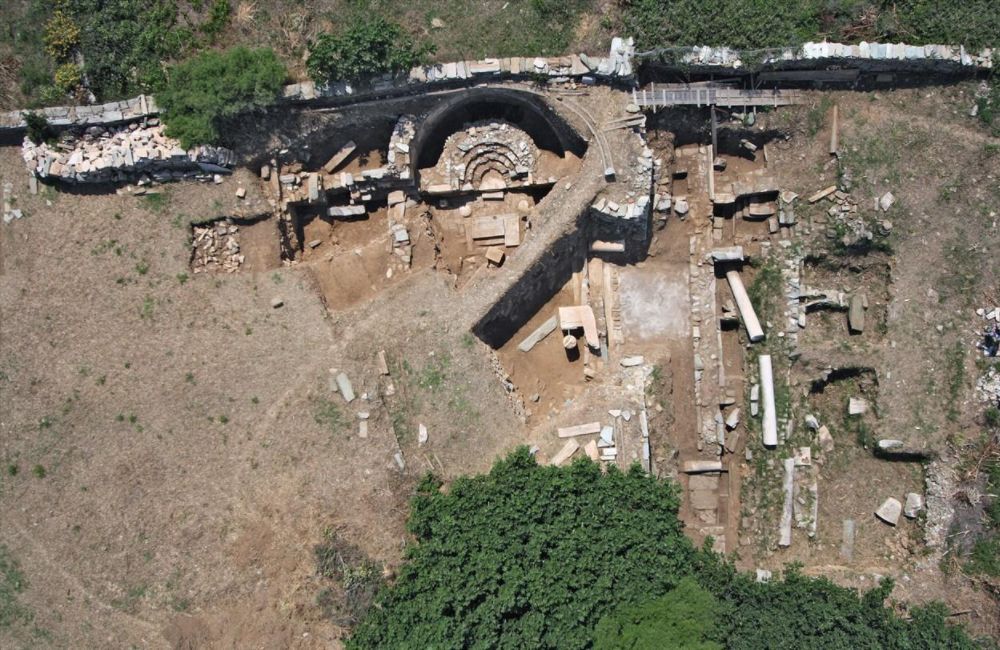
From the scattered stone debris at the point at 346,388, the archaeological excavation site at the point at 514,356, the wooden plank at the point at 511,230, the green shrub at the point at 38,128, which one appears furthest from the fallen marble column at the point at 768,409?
the green shrub at the point at 38,128

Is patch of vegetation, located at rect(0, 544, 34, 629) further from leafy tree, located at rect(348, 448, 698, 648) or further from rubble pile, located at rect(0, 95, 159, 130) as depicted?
rubble pile, located at rect(0, 95, 159, 130)

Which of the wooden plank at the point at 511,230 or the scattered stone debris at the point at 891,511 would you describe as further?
the wooden plank at the point at 511,230

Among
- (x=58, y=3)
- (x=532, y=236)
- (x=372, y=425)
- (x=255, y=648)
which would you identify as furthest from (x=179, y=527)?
(x=58, y=3)

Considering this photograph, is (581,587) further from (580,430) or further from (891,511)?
(891,511)

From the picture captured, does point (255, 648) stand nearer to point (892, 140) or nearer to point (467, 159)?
point (467, 159)

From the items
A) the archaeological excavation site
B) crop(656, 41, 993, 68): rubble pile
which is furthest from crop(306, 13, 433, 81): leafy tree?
crop(656, 41, 993, 68): rubble pile

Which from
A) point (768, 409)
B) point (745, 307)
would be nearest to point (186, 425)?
point (745, 307)

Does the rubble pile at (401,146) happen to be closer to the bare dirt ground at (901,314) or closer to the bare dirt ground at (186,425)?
the bare dirt ground at (186,425)
